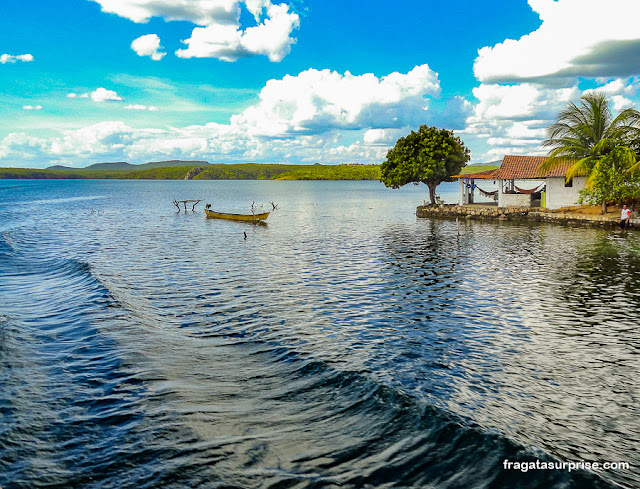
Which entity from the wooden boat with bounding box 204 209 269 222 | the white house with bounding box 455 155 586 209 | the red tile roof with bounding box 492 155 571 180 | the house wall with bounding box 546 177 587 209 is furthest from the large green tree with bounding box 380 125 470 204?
the wooden boat with bounding box 204 209 269 222

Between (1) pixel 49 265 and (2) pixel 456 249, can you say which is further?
(2) pixel 456 249

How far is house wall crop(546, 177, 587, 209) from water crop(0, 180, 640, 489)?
21743 millimetres

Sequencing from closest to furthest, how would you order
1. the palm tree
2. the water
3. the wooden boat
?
1. the water
2. the palm tree
3. the wooden boat

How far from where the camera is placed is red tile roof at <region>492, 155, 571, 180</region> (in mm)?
45047

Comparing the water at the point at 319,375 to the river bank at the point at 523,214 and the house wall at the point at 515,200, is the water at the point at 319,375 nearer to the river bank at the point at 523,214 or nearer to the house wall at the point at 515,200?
the river bank at the point at 523,214

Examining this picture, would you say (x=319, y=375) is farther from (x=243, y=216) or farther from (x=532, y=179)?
(x=532, y=179)

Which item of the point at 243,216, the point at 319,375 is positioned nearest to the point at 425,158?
the point at 243,216

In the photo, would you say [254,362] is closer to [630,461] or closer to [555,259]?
[630,461]

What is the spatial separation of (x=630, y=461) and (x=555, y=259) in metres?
20.6

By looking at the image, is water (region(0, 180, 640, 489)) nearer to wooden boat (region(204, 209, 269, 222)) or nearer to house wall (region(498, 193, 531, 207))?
house wall (region(498, 193, 531, 207))

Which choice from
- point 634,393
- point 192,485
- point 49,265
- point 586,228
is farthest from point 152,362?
point 586,228

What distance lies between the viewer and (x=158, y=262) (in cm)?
2778

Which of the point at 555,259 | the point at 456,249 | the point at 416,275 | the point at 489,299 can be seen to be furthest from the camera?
the point at 456,249

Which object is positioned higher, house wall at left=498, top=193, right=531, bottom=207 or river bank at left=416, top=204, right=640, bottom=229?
house wall at left=498, top=193, right=531, bottom=207
